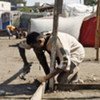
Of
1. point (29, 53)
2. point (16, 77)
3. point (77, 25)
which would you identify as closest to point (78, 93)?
point (16, 77)

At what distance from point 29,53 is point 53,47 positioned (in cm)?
961

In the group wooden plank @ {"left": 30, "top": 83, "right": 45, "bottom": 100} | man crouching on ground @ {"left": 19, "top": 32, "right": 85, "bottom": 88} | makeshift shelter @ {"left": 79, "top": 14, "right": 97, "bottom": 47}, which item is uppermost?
man crouching on ground @ {"left": 19, "top": 32, "right": 85, "bottom": 88}

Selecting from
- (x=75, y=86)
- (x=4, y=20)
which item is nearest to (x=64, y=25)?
(x=75, y=86)

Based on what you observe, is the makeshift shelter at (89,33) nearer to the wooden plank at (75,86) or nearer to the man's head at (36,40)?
the wooden plank at (75,86)

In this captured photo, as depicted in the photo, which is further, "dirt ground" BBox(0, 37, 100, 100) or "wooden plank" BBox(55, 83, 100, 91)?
→ "wooden plank" BBox(55, 83, 100, 91)

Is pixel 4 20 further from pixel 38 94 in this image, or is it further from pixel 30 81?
pixel 38 94

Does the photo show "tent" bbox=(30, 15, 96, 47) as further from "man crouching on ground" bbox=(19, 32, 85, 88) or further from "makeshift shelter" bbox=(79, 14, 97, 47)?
"man crouching on ground" bbox=(19, 32, 85, 88)

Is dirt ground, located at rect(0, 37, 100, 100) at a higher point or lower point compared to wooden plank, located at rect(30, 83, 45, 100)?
lower

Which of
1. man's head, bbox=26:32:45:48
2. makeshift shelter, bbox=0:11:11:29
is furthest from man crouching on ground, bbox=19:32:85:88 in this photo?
makeshift shelter, bbox=0:11:11:29

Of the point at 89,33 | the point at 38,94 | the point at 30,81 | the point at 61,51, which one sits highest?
the point at 61,51

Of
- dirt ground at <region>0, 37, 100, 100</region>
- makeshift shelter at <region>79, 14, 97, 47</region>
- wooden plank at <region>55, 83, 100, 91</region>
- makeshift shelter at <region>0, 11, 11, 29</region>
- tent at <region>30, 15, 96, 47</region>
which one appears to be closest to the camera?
dirt ground at <region>0, 37, 100, 100</region>

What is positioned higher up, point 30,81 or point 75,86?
point 75,86

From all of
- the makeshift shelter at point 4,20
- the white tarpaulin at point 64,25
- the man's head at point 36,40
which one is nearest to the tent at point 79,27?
the white tarpaulin at point 64,25

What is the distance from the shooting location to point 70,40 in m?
8.59
